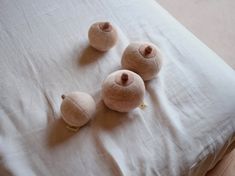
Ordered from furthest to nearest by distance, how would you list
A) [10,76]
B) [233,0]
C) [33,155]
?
[233,0]
[10,76]
[33,155]

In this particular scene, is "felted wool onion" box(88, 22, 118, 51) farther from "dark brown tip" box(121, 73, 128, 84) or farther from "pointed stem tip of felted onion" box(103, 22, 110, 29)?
"dark brown tip" box(121, 73, 128, 84)

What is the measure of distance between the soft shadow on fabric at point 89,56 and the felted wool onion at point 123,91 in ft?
0.50

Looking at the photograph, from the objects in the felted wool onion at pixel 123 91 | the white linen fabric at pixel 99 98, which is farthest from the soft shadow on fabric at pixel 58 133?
the felted wool onion at pixel 123 91

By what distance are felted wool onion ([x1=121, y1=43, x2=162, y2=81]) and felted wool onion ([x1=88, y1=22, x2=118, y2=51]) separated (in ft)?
0.26

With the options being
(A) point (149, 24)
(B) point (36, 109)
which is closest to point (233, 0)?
(A) point (149, 24)

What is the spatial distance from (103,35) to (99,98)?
191 millimetres

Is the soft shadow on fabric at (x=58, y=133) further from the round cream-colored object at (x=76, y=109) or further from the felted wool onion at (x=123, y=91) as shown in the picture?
the felted wool onion at (x=123, y=91)

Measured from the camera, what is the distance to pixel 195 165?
0.63 m

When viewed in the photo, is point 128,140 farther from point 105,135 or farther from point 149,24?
point 149,24

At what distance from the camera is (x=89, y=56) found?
785 millimetres

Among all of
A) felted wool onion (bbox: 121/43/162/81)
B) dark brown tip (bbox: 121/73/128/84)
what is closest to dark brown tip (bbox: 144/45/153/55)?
felted wool onion (bbox: 121/43/162/81)

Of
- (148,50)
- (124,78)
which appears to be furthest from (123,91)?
(148,50)

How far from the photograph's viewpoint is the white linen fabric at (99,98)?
0.59 meters

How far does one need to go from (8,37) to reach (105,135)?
46 cm
